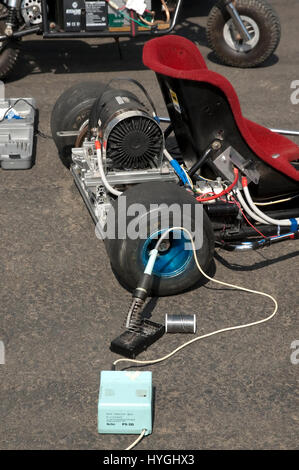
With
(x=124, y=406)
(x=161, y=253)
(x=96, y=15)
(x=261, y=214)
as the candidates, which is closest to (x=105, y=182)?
(x=161, y=253)

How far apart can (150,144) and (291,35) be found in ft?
19.6

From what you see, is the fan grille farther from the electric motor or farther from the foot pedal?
the foot pedal

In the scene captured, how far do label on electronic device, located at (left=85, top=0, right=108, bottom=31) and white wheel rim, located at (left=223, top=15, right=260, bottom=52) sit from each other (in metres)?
1.57

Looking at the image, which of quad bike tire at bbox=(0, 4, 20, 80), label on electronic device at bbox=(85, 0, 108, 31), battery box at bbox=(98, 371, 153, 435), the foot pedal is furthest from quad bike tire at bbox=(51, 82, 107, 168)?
battery box at bbox=(98, 371, 153, 435)

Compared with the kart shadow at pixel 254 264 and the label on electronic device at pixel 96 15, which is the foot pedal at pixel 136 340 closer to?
the kart shadow at pixel 254 264

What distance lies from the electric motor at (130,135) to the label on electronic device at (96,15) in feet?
10.6

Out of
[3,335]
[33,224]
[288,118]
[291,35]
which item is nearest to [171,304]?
[3,335]

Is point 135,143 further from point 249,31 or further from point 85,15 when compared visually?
point 249,31

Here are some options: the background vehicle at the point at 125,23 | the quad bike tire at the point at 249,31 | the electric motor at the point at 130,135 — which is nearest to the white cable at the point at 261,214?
the electric motor at the point at 130,135

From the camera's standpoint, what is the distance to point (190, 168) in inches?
178

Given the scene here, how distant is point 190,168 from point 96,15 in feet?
11.6

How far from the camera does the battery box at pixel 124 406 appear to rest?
9.73 ft

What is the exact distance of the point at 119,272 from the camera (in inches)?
150

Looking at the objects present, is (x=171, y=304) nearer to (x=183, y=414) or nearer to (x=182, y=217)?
(x=182, y=217)
